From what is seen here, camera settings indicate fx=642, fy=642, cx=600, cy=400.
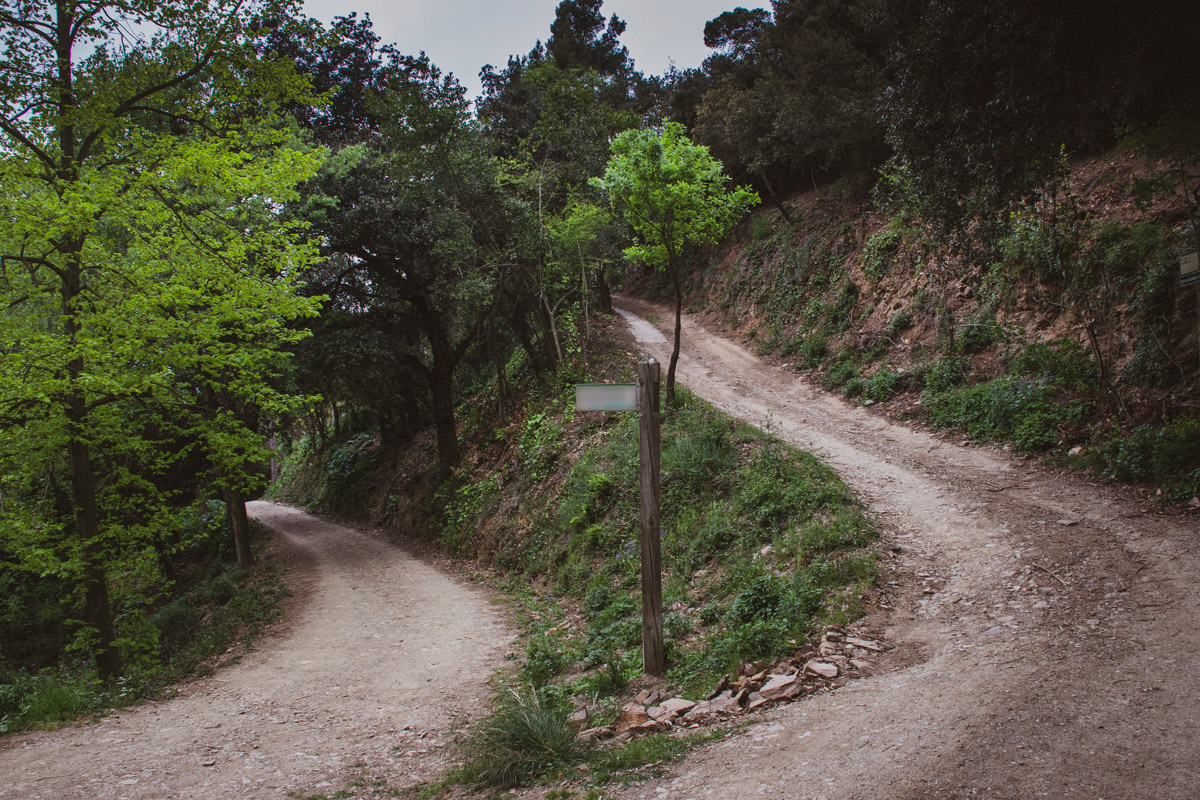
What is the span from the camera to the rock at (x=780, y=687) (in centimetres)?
526

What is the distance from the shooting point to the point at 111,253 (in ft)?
28.7

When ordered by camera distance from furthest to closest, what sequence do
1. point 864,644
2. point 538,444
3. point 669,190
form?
point 538,444 < point 669,190 < point 864,644

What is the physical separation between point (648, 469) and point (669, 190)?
804cm

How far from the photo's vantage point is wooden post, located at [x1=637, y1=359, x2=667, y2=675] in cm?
625

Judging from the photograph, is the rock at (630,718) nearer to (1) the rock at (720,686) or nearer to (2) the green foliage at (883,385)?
(1) the rock at (720,686)

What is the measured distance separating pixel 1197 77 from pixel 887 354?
8.51 m

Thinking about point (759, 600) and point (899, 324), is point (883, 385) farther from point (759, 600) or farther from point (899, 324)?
point (759, 600)

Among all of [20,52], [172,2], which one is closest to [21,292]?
[20,52]

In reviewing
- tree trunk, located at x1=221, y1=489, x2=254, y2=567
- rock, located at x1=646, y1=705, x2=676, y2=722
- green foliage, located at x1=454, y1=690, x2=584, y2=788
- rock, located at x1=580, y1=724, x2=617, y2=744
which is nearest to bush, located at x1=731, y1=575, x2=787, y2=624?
rock, located at x1=646, y1=705, x2=676, y2=722

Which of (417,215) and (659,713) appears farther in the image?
(417,215)

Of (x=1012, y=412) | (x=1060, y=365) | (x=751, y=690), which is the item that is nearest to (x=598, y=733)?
(x=751, y=690)

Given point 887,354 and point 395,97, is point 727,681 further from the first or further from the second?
point 395,97

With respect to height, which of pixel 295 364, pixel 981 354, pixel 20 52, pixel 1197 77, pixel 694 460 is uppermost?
pixel 20 52

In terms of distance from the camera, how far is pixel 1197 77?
6.68 m
